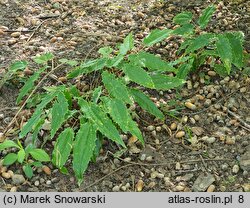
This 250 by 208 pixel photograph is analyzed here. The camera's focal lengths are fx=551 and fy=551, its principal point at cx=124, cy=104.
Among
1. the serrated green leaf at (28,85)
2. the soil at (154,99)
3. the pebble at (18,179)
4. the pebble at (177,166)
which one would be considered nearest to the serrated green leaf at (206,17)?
the soil at (154,99)

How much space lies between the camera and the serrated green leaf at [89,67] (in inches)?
101

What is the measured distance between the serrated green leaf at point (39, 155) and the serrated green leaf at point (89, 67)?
1.33 ft

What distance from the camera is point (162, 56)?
304cm

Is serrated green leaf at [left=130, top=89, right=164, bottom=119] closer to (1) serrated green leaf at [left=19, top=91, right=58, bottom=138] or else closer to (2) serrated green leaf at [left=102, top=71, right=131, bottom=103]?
(2) serrated green leaf at [left=102, top=71, right=131, bottom=103]

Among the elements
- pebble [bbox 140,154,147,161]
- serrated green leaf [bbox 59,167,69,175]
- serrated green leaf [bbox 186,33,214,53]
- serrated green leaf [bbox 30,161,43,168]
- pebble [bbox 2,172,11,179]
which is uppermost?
serrated green leaf [bbox 186,33,214,53]

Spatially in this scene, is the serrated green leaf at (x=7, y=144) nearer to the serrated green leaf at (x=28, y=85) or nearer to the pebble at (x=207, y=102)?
the serrated green leaf at (x=28, y=85)

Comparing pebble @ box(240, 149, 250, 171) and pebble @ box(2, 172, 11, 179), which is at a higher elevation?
pebble @ box(2, 172, 11, 179)

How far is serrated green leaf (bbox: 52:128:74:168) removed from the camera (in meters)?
2.33

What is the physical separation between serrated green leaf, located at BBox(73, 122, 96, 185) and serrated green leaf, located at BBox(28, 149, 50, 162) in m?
0.20

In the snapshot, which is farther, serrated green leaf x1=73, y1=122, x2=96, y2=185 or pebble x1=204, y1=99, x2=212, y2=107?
pebble x1=204, y1=99, x2=212, y2=107

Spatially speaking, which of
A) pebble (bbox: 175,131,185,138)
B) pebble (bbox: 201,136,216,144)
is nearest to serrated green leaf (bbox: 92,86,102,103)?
pebble (bbox: 175,131,185,138)

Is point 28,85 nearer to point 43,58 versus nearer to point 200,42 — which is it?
point 43,58

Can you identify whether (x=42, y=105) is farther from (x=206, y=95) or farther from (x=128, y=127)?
(x=206, y=95)

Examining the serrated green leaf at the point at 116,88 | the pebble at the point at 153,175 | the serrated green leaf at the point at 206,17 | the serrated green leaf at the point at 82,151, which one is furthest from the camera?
the serrated green leaf at the point at 206,17
